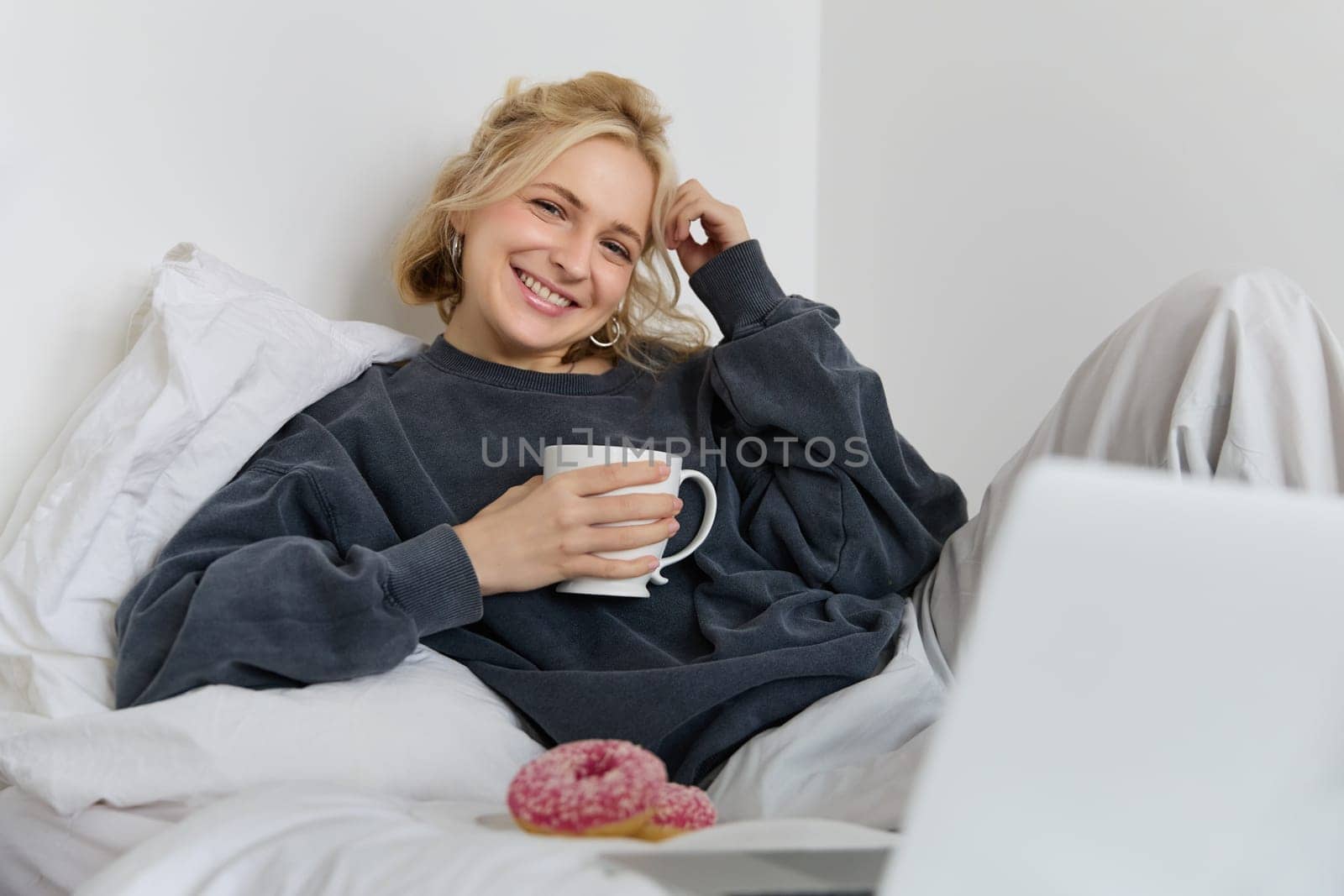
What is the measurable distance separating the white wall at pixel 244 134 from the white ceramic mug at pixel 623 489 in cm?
52

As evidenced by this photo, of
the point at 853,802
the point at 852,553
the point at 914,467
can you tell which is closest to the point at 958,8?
the point at 914,467

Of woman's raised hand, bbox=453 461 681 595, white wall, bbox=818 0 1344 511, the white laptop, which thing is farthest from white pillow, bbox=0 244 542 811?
white wall, bbox=818 0 1344 511

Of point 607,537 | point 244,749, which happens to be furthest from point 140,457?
point 607,537

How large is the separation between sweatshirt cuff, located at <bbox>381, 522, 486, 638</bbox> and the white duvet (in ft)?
0.19

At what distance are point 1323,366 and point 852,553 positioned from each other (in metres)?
0.49

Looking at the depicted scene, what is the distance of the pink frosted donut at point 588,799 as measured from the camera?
0.66 meters

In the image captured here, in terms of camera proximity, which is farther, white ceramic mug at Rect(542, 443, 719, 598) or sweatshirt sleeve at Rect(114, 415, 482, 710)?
white ceramic mug at Rect(542, 443, 719, 598)

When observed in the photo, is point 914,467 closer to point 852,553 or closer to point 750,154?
point 852,553

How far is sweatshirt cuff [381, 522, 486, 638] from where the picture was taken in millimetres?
1043

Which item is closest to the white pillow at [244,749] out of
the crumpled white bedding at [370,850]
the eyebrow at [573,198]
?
the crumpled white bedding at [370,850]

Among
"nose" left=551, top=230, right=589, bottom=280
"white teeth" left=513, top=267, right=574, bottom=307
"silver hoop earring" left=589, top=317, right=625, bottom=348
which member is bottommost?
"silver hoop earring" left=589, top=317, right=625, bottom=348

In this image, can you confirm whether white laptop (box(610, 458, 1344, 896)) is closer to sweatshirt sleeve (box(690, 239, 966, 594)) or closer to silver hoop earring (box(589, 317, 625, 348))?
sweatshirt sleeve (box(690, 239, 966, 594))

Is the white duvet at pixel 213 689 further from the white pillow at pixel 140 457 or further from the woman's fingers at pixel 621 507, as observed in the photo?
the woman's fingers at pixel 621 507

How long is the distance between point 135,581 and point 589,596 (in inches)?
17.4
